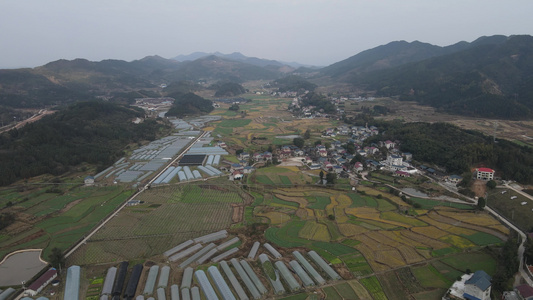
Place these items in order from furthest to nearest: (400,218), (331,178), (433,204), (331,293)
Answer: (331,178)
(433,204)
(400,218)
(331,293)

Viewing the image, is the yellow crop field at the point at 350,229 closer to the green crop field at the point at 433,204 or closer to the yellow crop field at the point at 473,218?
the green crop field at the point at 433,204

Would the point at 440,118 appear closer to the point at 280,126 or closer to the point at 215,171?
the point at 280,126

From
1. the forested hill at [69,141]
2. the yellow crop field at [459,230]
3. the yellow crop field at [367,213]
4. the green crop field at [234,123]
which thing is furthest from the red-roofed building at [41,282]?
the green crop field at [234,123]

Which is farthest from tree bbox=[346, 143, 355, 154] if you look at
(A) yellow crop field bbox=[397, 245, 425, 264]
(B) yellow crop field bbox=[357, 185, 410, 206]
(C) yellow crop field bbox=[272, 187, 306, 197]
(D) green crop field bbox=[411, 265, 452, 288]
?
(D) green crop field bbox=[411, 265, 452, 288]

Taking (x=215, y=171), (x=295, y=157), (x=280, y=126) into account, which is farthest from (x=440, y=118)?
(x=215, y=171)

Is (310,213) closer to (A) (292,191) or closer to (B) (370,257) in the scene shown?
(A) (292,191)

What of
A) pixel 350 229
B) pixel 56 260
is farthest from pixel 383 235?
pixel 56 260
